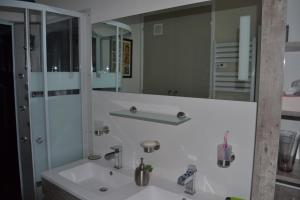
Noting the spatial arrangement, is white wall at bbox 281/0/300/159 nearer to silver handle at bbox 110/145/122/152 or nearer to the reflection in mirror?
silver handle at bbox 110/145/122/152

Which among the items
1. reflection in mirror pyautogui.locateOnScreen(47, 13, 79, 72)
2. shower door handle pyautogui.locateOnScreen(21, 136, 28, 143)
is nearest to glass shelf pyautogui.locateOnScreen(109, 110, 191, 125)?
reflection in mirror pyautogui.locateOnScreen(47, 13, 79, 72)

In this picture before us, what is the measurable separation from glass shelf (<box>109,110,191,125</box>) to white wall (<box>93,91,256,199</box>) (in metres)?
0.04

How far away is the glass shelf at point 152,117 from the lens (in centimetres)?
150

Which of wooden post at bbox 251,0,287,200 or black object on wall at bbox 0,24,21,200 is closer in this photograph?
wooden post at bbox 251,0,287,200

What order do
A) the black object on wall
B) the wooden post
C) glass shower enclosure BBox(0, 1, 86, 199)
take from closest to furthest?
the wooden post < glass shower enclosure BBox(0, 1, 86, 199) < the black object on wall

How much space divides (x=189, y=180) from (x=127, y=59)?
1.04 m

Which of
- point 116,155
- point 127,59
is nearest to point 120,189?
point 116,155

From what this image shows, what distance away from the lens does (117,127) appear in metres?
1.94

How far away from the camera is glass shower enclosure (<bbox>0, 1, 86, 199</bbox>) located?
6.47 ft

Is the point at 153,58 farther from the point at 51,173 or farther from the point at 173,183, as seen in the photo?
the point at 51,173

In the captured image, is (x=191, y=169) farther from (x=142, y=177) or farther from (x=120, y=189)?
(x=120, y=189)

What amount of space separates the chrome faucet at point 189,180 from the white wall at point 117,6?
1.05 meters

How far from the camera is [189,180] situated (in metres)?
1.42

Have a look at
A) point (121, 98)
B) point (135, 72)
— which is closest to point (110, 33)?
point (135, 72)
